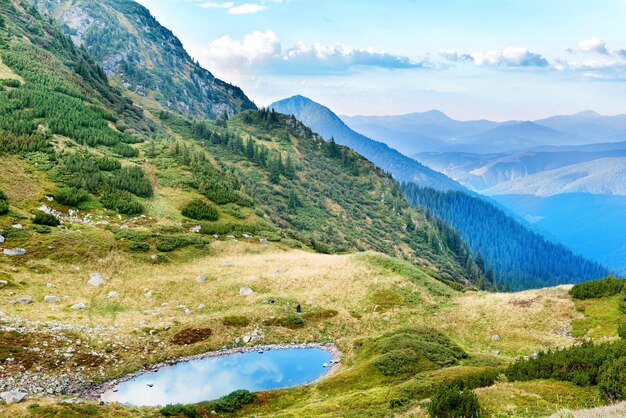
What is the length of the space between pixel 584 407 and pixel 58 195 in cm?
7506

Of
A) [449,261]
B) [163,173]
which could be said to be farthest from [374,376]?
[449,261]

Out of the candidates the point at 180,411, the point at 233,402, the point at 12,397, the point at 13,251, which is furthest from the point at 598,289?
the point at 13,251

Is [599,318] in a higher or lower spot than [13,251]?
higher

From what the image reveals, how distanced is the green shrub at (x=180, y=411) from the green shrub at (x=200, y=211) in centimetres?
6037

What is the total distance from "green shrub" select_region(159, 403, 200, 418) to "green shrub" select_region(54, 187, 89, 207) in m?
54.6

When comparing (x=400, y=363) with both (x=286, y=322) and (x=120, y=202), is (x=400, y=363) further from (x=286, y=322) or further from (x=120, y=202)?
(x=120, y=202)

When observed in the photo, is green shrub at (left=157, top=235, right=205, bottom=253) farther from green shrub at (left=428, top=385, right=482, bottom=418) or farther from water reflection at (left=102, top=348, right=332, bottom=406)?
green shrub at (left=428, top=385, right=482, bottom=418)

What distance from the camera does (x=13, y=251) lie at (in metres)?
54.6

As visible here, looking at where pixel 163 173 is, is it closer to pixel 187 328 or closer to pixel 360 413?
pixel 187 328

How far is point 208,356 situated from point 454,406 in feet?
92.9

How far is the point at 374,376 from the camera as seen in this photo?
3556 cm

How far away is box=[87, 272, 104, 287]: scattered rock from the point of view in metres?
54.2

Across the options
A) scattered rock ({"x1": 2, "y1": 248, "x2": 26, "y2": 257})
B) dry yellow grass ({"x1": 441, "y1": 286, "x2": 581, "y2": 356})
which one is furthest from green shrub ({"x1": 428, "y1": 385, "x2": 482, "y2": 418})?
scattered rock ({"x1": 2, "y1": 248, "x2": 26, "y2": 257})

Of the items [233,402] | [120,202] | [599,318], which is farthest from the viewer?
[120,202]
